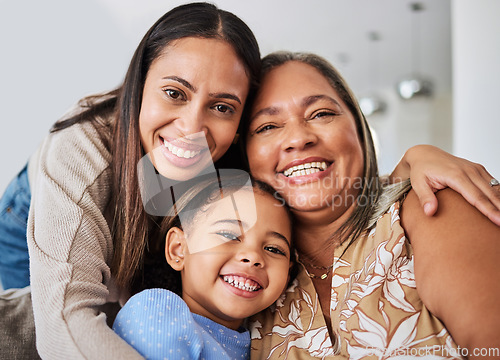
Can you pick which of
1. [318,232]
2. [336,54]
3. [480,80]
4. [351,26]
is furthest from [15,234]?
[336,54]

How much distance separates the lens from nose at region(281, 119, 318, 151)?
132cm

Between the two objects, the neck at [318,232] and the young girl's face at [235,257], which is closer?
the young girl's face at [235,257]

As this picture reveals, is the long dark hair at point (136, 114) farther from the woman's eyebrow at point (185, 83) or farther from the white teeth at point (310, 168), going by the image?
the white teeth at point (310, 168)

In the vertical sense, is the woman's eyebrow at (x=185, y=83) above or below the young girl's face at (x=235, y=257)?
above

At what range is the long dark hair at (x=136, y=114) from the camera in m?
1.29

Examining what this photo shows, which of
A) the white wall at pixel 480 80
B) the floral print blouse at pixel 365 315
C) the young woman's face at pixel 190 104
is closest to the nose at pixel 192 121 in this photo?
the young woman's face at pixel 190 104

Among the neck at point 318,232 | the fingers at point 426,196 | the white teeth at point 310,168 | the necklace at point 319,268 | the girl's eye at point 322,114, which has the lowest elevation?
the necklace at point 319,268

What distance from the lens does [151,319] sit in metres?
0.98

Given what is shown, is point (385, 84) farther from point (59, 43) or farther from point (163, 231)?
point (163, 231)

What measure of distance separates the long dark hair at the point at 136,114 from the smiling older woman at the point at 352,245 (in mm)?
173

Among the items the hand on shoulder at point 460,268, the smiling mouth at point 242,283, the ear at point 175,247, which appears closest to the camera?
the hand on shoulder at point 460,268

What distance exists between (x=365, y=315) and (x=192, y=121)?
67 centimetres

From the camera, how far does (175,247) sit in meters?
1.31

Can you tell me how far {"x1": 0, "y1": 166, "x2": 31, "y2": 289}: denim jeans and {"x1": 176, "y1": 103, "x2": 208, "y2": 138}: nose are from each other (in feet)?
2.21
